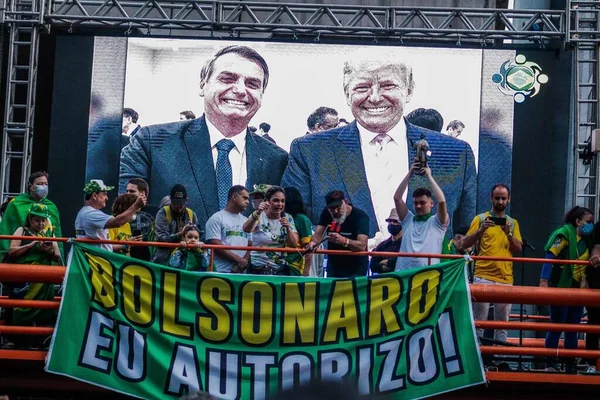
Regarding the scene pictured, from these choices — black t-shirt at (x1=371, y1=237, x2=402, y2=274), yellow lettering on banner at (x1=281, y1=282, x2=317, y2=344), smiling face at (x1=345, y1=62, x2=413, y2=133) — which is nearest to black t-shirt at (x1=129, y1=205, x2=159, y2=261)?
yellow lettering on banner at (x1=281, y1=282, x2=317, y2=344)

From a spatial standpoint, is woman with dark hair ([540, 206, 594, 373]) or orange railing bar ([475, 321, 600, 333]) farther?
woman with dark hair ([540, 206, 594, 373])

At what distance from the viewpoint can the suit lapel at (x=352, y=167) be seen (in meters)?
15.8

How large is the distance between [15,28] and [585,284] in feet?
28.9

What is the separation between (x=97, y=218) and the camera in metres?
11.2

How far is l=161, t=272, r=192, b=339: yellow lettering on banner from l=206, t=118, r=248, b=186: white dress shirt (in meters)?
5.39

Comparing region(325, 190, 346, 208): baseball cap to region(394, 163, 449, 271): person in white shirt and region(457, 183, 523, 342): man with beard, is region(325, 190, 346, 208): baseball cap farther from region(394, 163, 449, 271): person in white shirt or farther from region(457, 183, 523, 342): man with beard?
region(457, 183, 523, 342): man with beard

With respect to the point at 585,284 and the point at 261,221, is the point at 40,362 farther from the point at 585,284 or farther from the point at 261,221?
the point at 585,284

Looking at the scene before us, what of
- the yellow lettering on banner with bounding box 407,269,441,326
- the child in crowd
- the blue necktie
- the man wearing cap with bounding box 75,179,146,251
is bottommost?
the yellow lettering on banner with bounding box 407,269,441,326

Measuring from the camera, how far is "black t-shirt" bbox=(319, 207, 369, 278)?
11273 mm

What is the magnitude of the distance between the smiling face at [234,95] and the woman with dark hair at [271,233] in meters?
4.70

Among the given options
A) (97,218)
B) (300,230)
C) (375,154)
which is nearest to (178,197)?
(97,218)

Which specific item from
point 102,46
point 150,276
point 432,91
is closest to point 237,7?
point 102,46

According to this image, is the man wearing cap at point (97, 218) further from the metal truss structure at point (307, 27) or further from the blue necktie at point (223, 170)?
the blue necktie at point (223, 170)

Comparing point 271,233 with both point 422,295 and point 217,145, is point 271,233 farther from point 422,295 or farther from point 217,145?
point 217,145
